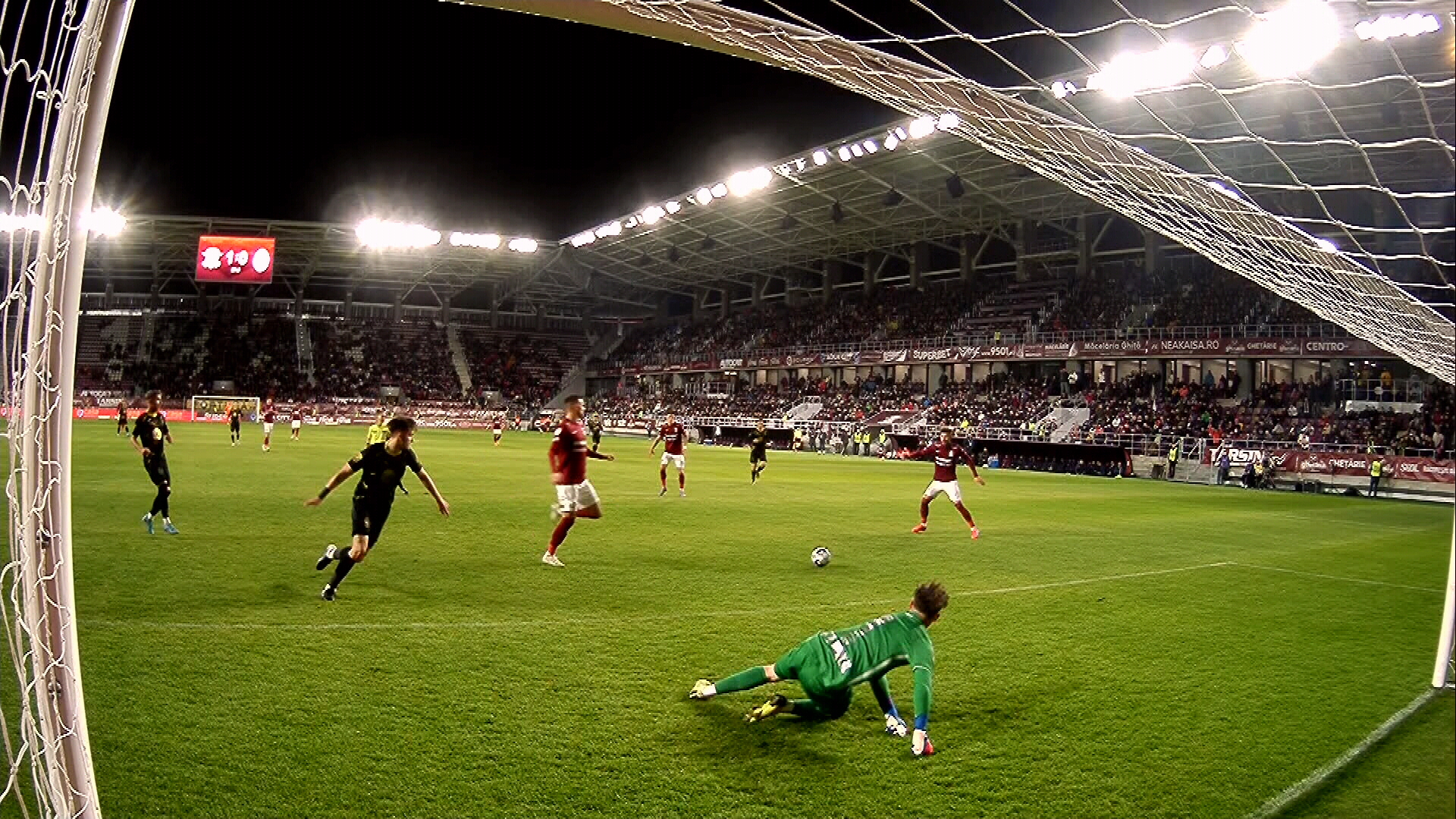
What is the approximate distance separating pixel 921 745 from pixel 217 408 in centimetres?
6100

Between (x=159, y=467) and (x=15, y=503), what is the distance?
32.7 ft

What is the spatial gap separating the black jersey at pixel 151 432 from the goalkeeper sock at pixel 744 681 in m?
9.29

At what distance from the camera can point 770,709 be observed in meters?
5.59

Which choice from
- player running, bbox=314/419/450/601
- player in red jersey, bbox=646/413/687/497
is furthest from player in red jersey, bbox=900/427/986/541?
player running, bbox=314/419/450/601

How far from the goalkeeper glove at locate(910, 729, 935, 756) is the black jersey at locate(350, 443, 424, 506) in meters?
5.31

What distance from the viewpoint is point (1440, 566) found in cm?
1380

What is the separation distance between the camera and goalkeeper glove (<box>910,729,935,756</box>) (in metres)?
5.13

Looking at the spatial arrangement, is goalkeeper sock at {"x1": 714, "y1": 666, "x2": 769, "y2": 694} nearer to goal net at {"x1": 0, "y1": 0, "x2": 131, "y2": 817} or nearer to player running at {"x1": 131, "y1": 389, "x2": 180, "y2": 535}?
goal net at {"x1": 0, "y1": 0, "x2": 131, "y2": 817}

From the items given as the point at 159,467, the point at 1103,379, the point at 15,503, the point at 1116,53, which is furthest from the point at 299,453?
the point at 1103,379

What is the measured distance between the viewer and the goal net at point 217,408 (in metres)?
56.5

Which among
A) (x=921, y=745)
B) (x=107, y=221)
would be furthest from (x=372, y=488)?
(x=107, y=221)

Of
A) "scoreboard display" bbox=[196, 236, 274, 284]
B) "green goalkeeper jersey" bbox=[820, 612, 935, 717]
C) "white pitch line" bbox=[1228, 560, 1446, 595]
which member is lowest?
"white pitch line" bbox=[1228, 560, 1446, 595]

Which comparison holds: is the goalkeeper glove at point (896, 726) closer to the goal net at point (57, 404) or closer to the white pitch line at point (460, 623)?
the white pitch line at point (460, 623)

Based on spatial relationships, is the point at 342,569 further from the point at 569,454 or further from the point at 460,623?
the point at 569,454
